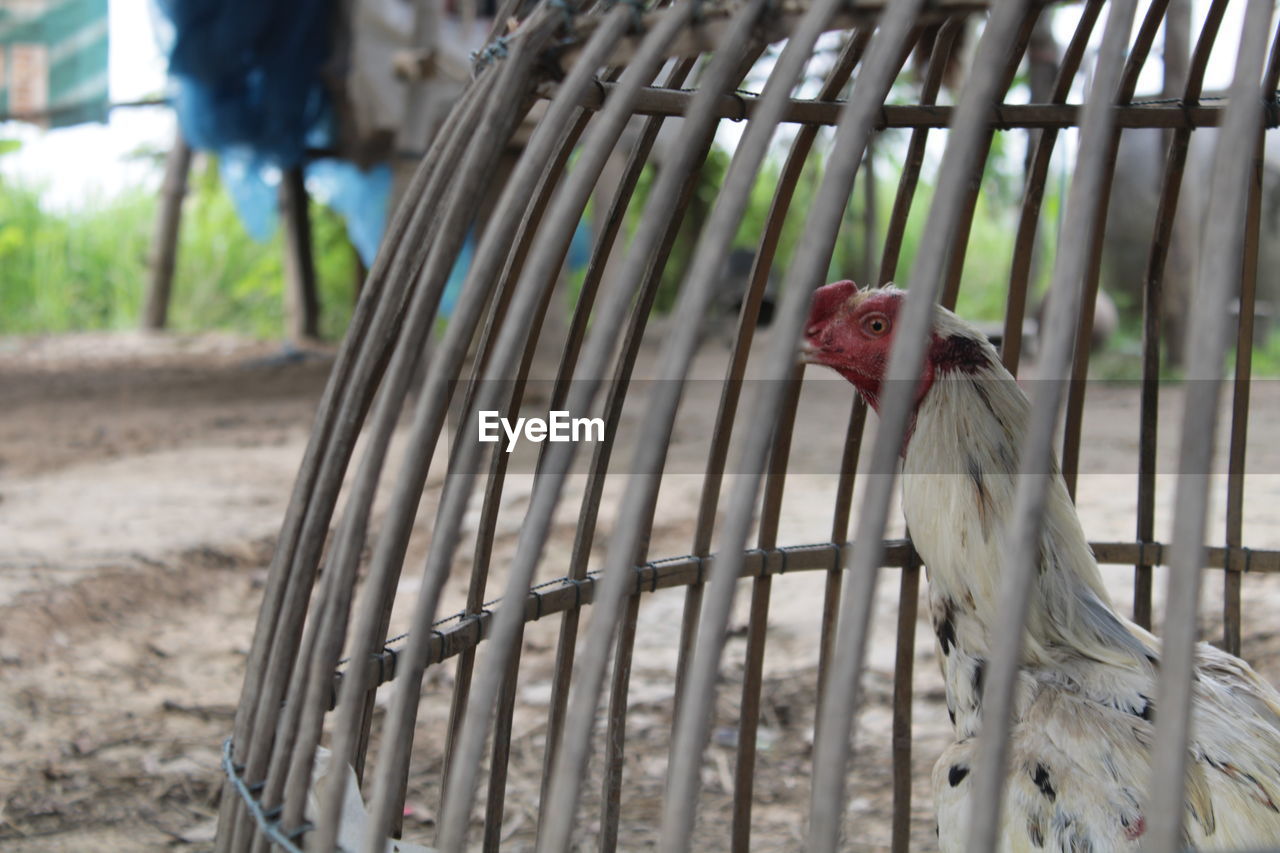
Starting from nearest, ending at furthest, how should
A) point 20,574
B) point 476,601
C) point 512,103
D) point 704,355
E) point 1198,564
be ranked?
point 1198,564
point 512,103
point 476,601
point 20,574
point 704,355

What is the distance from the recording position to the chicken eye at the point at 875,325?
54.2 inches

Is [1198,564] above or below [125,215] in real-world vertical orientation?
below

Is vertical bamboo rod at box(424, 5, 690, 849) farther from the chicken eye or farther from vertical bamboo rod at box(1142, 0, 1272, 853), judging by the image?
the chicken eye

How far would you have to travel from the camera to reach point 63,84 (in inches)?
278

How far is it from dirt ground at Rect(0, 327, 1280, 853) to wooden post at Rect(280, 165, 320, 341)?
2.69 m

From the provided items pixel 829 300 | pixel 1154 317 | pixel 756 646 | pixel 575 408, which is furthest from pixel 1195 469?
pixel 1154 317

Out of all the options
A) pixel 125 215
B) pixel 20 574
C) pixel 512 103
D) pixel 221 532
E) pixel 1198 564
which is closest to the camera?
pixel 1198 564

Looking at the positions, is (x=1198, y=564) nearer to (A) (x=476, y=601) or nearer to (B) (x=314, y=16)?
(A) (x=476, y=601)

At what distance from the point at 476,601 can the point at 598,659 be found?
70 centimetres

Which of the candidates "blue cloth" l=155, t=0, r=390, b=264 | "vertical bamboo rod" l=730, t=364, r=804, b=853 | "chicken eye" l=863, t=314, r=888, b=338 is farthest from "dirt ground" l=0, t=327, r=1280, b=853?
"blue cloth" l=155, t=0, r=390, b=264

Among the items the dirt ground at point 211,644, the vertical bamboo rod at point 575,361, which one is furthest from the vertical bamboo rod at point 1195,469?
the dirt ground at point 211,644

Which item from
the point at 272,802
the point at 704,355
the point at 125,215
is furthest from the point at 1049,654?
the point at 125,215

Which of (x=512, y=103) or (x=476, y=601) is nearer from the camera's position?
(x=512, y=103)

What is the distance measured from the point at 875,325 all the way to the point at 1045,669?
0.45 metres
